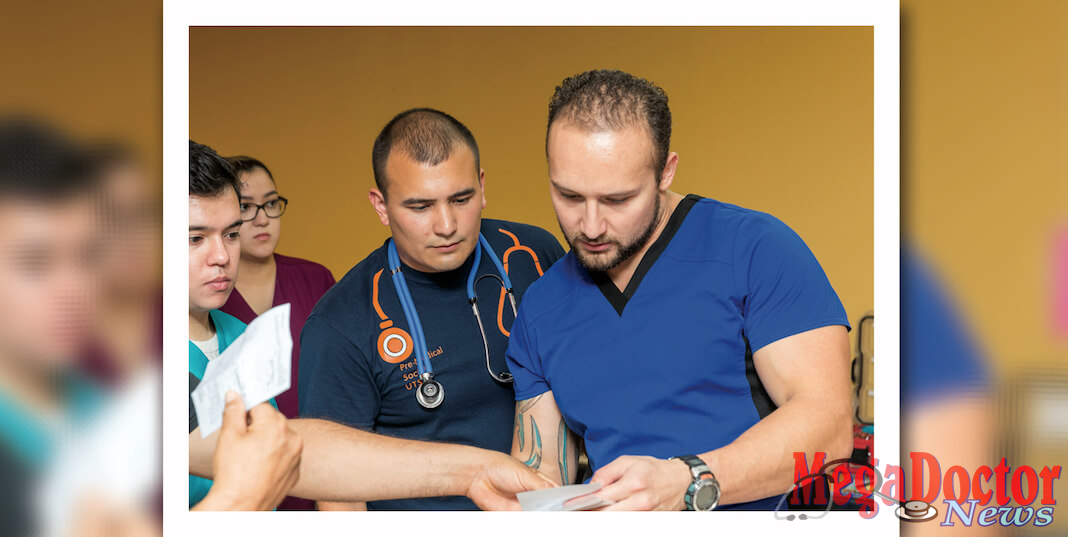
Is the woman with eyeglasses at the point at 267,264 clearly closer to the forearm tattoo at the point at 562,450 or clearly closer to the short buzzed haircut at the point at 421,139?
the short buzzed haircut at the point at 421,139

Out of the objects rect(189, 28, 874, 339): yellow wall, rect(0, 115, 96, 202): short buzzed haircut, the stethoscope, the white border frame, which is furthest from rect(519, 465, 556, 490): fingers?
rect(0, 115, 96, 202): short buzzed haircut

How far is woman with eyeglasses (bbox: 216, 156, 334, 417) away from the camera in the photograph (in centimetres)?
210

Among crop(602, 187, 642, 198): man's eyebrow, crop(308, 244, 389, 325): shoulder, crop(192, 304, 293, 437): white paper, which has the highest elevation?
crop(602, 187, 642, 198): man's eyebrow

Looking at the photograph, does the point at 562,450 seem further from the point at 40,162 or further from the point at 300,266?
the point at 40,162

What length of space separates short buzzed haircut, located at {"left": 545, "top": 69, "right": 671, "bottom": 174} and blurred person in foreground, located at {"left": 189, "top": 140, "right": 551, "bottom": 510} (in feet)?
2.64

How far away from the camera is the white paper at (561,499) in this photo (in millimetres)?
1673

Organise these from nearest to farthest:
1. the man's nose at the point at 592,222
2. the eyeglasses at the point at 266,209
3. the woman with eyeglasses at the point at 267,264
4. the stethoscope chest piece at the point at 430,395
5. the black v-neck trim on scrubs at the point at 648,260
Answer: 1. the man's nose at the point at 592,222
2. the black v-neck trim on scrubs at the point at 648,260
3. the stethoscope chest piece at the point at 430,395
4. the woman with eyeglasses at the point at 267,264
5. the eyeglasses at the point at 266,209

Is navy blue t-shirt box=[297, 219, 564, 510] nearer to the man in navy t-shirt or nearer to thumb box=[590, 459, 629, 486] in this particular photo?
the man in navy t-shirt

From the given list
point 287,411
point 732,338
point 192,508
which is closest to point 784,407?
point 732,338

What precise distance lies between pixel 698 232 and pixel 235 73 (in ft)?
4.08

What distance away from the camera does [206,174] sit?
1.90 m

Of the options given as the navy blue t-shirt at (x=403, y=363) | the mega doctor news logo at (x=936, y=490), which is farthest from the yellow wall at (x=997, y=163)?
the navy blue t-shirt at (x=403, y=363)

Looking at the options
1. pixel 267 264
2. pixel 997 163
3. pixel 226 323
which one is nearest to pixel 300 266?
pixel 267 264

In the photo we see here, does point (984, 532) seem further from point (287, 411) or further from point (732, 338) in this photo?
point (287, 411)
